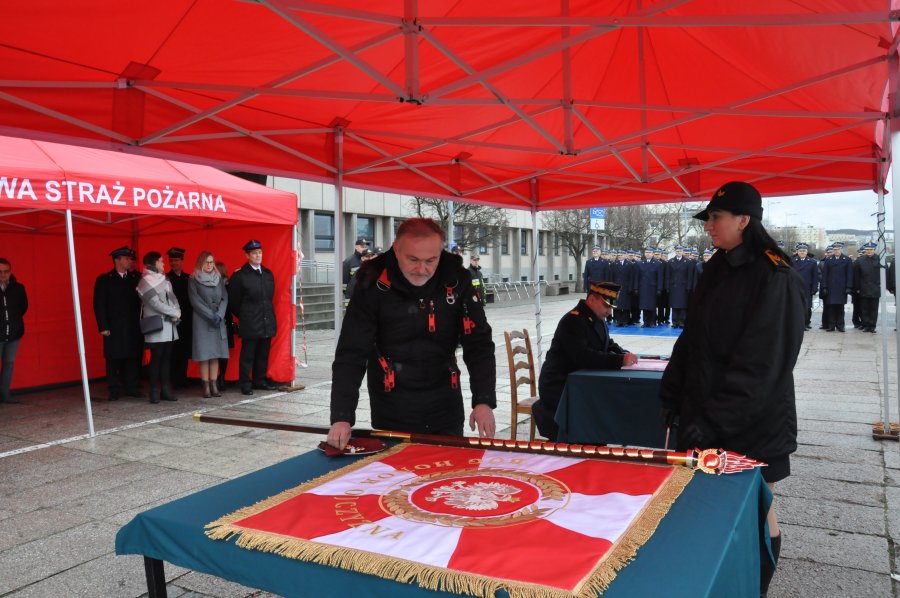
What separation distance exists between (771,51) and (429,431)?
11.0 feet

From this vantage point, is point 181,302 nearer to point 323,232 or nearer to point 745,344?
point 745,344

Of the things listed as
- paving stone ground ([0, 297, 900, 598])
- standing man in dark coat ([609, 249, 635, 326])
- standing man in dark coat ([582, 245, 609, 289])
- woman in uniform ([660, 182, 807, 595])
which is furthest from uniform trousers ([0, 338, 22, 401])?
standing man in dark coat ([582, 245, 609, 289])

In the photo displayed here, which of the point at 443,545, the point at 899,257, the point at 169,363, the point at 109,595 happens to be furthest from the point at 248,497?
the point at 169,363

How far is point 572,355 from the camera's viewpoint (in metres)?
4.86

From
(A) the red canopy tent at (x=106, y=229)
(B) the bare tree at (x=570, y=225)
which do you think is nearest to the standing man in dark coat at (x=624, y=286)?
(A) the red canopy tent at (x=106, y=229)

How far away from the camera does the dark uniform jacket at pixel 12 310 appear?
7.30 metres

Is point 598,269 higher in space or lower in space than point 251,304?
higher

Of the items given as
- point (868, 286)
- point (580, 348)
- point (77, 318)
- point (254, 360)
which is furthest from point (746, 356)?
point (868, 286)

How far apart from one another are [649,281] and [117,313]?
537 inches

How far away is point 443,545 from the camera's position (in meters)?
1.45

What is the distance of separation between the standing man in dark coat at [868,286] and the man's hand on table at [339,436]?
1618cm

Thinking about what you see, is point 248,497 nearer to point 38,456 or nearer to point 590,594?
point 590,594

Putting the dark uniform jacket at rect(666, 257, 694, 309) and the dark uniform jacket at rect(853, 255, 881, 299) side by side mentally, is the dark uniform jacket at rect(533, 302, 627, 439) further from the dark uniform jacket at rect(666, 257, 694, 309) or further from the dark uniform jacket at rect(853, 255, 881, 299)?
the dark uniform jacket at rect(853, 255, 881, 299)

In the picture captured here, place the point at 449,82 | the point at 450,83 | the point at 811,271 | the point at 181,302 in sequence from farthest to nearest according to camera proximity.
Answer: the point at 811,271
the point at 181,302
the point at 449,82
the point at 450,83
